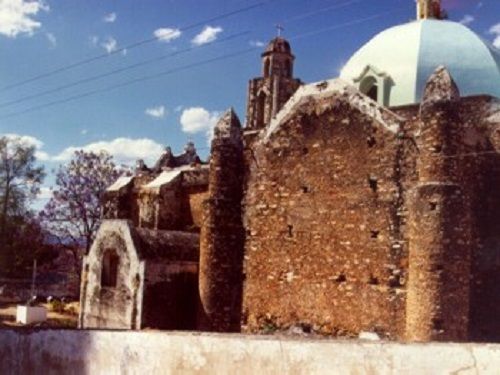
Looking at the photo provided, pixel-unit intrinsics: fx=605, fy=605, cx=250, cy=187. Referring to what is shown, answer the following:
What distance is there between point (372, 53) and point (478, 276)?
29.9 ft

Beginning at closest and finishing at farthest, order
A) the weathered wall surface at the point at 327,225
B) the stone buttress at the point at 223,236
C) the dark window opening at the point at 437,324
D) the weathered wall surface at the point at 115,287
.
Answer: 1. the dark window opening at the point at 437,324
2. the weathered wall surface at the point at 327,225
3. the stone buttress at the point at 223,236
4. the weathered wall surface at the point at 115,287

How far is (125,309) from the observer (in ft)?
57.8

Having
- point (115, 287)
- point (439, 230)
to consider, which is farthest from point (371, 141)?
point (115, 287)

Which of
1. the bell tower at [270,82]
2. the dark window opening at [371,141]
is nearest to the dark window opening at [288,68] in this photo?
the bell tower at [270,82]

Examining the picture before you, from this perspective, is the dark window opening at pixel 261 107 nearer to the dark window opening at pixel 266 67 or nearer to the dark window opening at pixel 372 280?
the dark window opening at pixel 266 67

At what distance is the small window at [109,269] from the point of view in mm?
18734

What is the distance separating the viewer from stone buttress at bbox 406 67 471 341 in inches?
462

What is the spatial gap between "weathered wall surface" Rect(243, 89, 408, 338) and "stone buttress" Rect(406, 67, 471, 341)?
3.22ft

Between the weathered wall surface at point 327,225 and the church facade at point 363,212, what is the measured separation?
0.03 m

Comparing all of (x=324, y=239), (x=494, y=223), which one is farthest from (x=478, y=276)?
(x=324, y=239)

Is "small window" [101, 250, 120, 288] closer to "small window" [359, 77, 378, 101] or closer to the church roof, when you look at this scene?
the church roof

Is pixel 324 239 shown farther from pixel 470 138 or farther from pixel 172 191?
pixel 172 191

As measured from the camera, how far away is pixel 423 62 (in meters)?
17.2

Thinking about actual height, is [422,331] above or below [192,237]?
below
